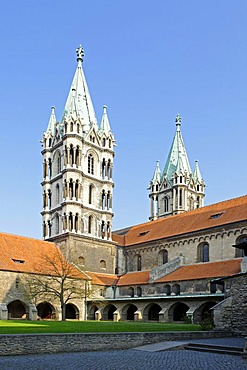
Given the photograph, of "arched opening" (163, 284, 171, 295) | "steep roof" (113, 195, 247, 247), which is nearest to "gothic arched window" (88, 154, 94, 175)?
"steep roof" (113, 195, 247, 247)

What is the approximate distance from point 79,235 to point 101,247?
12.4ft

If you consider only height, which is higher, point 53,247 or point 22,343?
point 53,247

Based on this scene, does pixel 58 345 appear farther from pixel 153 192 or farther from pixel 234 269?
pixel 153 192

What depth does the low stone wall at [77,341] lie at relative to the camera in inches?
A: 655

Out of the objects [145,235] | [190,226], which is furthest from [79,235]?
[190,226]

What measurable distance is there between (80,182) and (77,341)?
34467 millimetres

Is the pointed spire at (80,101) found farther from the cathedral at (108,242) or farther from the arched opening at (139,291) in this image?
the arched opening at (139,291)

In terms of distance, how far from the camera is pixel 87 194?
2105 inches

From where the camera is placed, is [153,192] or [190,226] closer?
[190,226]

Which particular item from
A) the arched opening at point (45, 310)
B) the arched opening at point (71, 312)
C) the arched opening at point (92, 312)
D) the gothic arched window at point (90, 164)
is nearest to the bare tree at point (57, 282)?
the arched opening at point (71, 312)

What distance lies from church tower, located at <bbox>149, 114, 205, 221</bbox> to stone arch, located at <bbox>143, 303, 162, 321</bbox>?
24.6 metres

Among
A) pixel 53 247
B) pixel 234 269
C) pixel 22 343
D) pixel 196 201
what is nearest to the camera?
pixel 22 343

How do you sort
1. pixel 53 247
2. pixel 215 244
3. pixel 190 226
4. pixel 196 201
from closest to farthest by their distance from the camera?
pixel 215 244 < pixel 190 226 < pixel 53 247 < pixel 196 201

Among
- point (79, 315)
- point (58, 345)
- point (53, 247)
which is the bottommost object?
point (79, 315)
